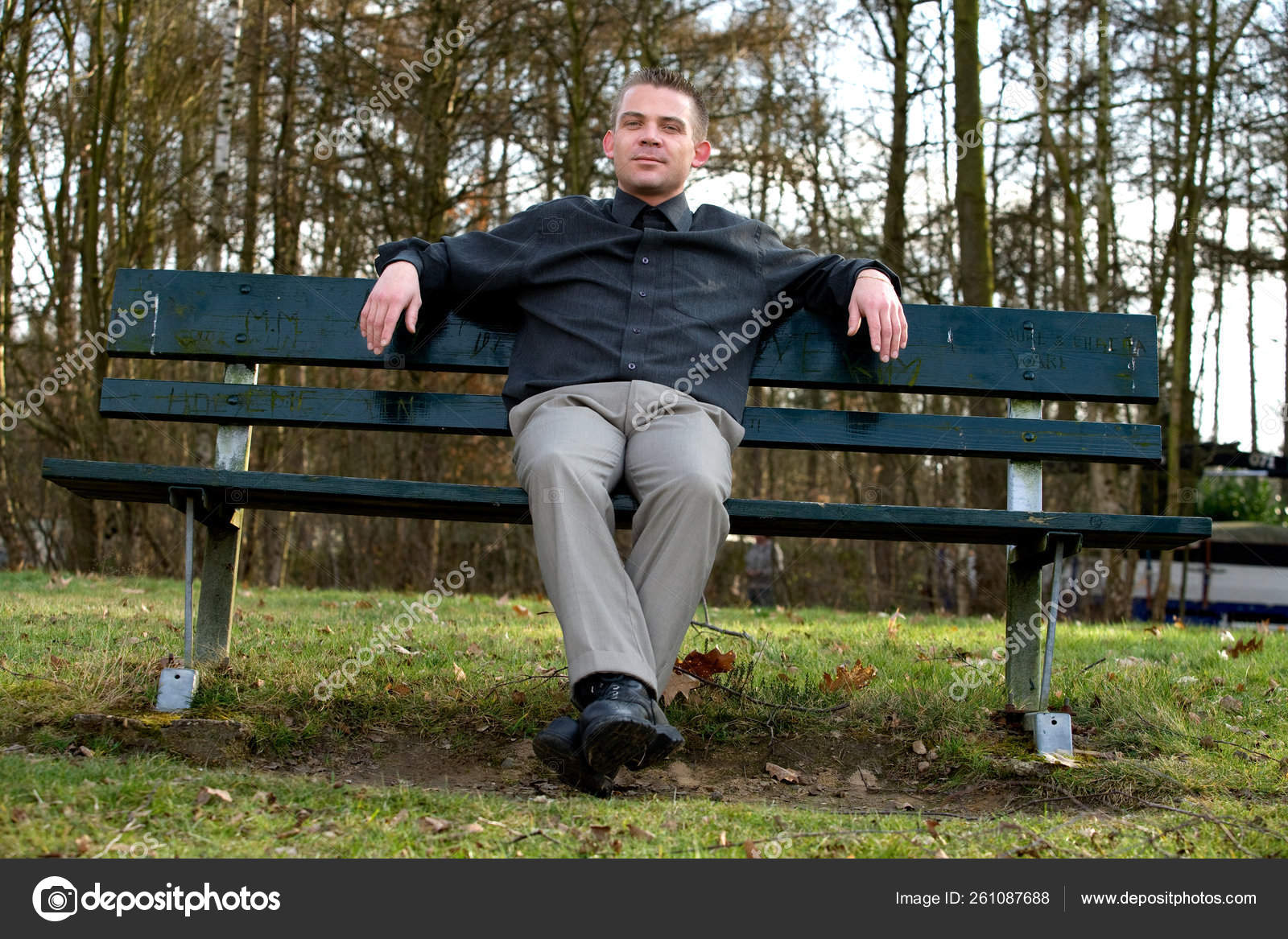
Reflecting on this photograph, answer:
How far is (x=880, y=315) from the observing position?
3295 mm

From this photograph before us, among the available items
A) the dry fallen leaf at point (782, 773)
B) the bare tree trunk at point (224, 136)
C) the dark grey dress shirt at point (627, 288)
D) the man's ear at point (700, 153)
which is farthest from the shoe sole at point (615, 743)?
the bare tree trunk at point (224, 136)

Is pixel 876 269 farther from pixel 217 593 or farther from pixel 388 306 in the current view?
pixel 217 593

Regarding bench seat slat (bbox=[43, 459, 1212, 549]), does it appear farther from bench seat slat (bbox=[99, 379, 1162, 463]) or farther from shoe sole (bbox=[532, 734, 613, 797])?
shoe sole (bbox=[532, 734, 613, 797])

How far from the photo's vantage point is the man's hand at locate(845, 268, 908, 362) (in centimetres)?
329

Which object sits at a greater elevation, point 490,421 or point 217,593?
point 490,421

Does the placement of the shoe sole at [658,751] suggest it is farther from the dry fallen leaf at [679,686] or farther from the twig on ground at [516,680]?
the twig on ground at [516,680]

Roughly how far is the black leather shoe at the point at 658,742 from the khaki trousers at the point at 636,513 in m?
0.09

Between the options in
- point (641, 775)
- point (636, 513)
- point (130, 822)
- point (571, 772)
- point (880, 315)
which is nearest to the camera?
point (130, 822)

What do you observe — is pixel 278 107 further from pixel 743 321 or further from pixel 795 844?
pixel 795 844

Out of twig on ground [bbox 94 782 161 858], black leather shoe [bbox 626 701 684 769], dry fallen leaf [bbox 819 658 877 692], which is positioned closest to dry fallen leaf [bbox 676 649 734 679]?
dry fallen leaf [bbox 819 658 877 692]

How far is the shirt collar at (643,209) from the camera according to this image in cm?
362

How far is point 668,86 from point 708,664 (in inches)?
70.3

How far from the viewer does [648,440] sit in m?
3.08

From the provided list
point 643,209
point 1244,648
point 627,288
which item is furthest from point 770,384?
point 1244,648
